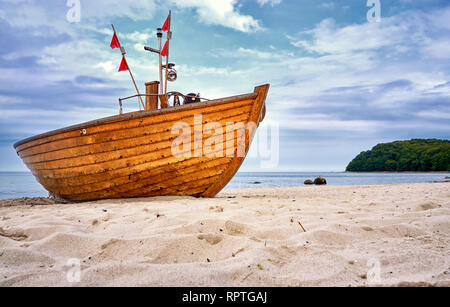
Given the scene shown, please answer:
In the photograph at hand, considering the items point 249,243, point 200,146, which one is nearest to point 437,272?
point 249,243

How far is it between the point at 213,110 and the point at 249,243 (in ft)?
10.8

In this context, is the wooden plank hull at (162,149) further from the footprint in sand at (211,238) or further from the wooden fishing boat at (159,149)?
A: the footprint in sand at (211,238)

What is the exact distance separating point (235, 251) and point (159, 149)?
342 centimetres

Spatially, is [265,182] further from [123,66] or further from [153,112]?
[153,112]

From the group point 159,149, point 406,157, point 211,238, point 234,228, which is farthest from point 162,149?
point 406,157

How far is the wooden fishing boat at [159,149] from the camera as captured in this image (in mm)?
4906

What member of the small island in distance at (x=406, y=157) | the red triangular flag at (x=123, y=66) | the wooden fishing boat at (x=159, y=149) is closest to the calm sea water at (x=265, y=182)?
the red triangular flag at (x=123, y=66)

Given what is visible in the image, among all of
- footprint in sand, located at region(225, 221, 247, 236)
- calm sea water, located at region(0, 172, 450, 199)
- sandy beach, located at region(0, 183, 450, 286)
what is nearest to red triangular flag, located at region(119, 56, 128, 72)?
sandy beach, located at region(0, 183, 450, 286)

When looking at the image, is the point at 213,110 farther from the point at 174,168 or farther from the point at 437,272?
the point at 437,272

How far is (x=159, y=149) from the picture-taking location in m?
4.93

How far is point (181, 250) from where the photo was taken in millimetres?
1818

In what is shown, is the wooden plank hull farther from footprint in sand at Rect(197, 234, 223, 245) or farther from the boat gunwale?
footprint in sand at Rect(197, 234, 223, 245)

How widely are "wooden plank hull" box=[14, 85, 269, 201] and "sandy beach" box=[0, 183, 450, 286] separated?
7.39ft
